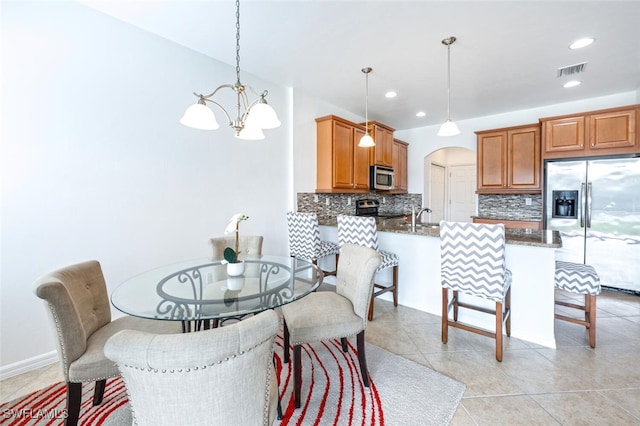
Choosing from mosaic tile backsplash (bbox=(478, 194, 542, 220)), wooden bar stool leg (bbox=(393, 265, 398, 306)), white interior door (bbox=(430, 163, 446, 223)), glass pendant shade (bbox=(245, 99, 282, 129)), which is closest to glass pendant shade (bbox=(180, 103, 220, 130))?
glass pendant shade (bbox=(245, 99, 282, 129))

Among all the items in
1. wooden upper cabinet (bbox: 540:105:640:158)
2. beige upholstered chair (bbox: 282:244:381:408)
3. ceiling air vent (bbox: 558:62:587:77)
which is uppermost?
ceiling air vent (bbox: 558:62:587:77)

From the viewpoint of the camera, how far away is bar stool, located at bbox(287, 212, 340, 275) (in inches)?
124

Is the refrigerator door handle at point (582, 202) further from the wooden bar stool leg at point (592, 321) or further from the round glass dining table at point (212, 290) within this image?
the round glass dining table at point (212, 290)

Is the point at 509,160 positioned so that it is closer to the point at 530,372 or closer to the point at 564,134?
the point at 564,134

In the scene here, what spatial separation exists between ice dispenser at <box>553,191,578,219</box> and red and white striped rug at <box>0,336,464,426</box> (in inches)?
126

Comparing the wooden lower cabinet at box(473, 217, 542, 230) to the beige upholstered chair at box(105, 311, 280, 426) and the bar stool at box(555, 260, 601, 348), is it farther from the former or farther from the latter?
the beige upholstered chair at box(105, 311, 280, 426)

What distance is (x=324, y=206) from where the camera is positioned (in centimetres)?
442

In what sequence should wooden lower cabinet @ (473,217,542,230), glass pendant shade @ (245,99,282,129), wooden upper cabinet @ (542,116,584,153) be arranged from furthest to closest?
wooden lower cabinet @ (473,217,542,230), wooden upper cabinet @ (542,116,584,153), glass pendant shade @ (245,99,282,129)

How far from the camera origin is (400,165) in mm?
5699

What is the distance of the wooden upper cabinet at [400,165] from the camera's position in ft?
18.2

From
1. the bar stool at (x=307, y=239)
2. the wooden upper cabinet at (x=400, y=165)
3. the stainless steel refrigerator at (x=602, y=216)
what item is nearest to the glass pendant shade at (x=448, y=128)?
the bar stool at (x=307, y=239)

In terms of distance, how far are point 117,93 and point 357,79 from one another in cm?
257

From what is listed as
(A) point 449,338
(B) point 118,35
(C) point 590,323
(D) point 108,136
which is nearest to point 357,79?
(B) point 118,35

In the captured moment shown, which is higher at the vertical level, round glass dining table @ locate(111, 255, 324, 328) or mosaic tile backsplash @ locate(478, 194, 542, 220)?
mosaic tile backsplash @ locate(478, 194, 542, 220)
